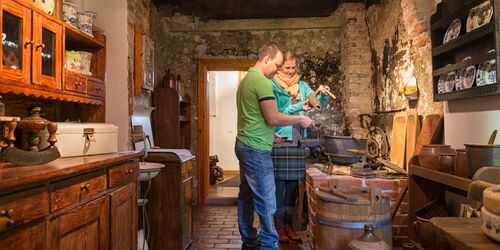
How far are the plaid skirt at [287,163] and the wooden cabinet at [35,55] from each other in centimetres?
180

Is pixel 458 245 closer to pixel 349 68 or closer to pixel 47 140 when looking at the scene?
pixel 47 140

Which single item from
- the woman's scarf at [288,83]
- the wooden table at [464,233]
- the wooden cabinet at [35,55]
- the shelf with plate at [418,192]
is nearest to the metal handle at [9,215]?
the wooden cabinet at [35,55]

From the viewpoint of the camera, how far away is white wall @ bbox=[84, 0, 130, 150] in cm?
314

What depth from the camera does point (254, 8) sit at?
14.9 ft

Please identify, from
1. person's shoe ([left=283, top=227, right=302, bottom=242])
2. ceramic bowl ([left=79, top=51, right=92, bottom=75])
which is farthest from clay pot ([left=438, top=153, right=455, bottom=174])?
ceramic bowl ([left=79, top=51, right=92, bottom=75])

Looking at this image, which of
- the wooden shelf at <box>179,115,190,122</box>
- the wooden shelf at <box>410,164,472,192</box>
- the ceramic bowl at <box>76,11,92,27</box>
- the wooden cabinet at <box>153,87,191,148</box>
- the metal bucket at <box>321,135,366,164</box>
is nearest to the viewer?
the wooden shelf at <box>410,164,472,192</box>

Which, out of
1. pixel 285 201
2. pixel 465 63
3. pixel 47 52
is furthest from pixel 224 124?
pixel 465 63

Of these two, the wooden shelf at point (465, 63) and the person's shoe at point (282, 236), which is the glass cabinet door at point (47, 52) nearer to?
the person's shoe at point (282, 236)

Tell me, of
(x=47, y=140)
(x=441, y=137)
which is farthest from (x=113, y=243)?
(x=441, y=137)

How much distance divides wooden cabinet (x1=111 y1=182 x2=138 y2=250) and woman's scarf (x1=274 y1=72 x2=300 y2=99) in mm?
1948

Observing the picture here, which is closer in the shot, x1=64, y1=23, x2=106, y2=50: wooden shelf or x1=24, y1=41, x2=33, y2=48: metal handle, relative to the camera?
x1=24, y1=41, x2=33, y2=48: metal handle

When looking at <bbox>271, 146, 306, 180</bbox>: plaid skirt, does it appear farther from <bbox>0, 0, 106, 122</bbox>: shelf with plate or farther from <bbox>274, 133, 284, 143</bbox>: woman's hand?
<bbox>0, 0, 106, 122</bbox>: shelf with plate

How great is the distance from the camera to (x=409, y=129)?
2910 millimetres

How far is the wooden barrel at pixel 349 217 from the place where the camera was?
2.04 meters
